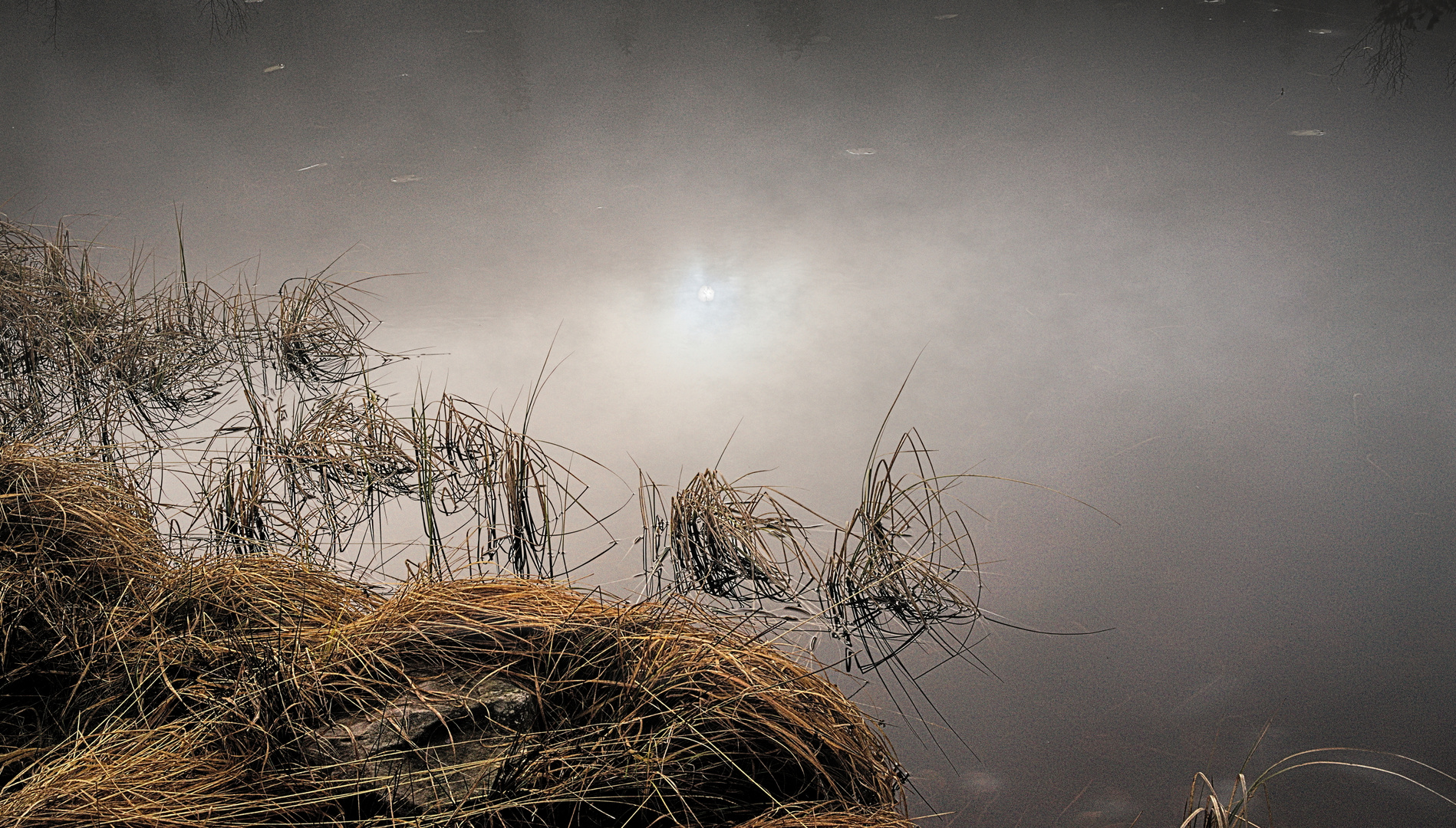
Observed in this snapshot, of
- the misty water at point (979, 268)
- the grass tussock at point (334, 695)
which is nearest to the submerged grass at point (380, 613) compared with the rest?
the grass tussock at point (334, 695)

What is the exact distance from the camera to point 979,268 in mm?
2623

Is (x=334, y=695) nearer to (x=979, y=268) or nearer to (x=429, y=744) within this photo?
(x=429, y=744)

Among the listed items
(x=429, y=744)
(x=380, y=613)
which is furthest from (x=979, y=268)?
(x=429, y=744)

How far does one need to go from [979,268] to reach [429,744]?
185 cm

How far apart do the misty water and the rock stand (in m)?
0.44

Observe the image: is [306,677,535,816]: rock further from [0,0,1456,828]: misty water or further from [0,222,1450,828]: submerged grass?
[0,0,1456,828]: misty water

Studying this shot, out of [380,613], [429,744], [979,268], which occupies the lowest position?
[429,744]

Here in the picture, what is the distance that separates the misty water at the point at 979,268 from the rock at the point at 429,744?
0.44m

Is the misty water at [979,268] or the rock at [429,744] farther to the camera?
the misty water at [979,268]

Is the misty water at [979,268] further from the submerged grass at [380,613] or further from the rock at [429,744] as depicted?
the rock at [429,744]

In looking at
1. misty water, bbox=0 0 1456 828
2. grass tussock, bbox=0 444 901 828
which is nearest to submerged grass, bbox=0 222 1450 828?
grass tussock, bbox=0 444 901 828

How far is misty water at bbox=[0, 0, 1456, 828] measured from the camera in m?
1.60

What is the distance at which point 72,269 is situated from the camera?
8.39 ft

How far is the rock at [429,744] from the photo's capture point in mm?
1181
